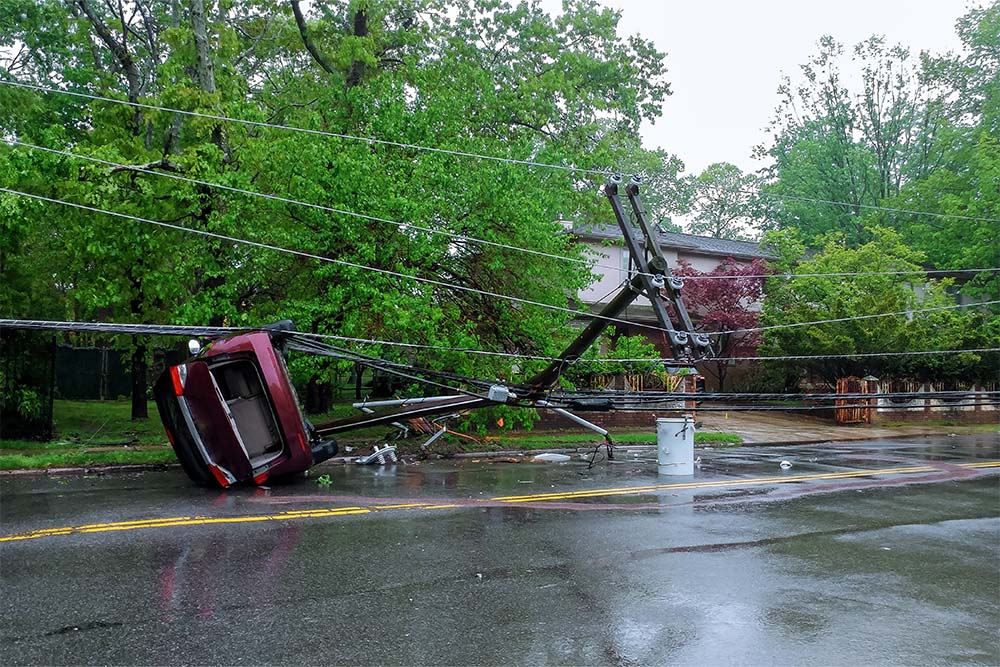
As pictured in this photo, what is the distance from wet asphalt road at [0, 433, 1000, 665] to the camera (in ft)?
17.0

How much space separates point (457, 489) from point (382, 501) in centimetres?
171

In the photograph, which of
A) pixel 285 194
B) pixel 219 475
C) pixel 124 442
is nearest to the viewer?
pixel 219 475

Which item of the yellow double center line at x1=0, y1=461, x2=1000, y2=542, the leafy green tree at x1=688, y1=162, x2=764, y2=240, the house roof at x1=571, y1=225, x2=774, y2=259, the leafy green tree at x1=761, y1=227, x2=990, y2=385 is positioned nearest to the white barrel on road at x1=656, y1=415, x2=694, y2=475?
the yellow double center line at x1=0, y1=461, x2=1000, y2=542

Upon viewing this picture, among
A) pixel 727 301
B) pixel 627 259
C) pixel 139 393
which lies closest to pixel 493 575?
pixel 139 393

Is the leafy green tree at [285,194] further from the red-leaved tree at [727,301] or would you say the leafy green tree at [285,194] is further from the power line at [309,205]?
the red-leaved tree at [727,301]

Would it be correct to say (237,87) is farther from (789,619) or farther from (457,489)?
(789,619)

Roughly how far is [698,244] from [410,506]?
26102 millimetres

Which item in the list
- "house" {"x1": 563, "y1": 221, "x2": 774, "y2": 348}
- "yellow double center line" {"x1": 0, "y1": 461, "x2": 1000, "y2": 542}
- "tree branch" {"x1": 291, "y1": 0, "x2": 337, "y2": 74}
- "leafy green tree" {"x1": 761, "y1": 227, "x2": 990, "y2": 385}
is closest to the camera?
"yellow double center line" {"x1": 0, "y1": 461, "x2": 1000, "y2": 542}

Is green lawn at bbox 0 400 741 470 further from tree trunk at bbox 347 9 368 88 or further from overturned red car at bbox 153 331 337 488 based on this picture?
tree trunk at bbox 347 9 368 88

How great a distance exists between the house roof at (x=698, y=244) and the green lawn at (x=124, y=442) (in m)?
10.5

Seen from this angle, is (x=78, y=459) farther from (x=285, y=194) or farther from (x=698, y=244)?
(x=698, y=244)

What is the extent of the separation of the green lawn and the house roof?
1050 cm

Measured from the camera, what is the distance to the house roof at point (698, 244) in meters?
30.5

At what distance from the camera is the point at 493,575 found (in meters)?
6.95
